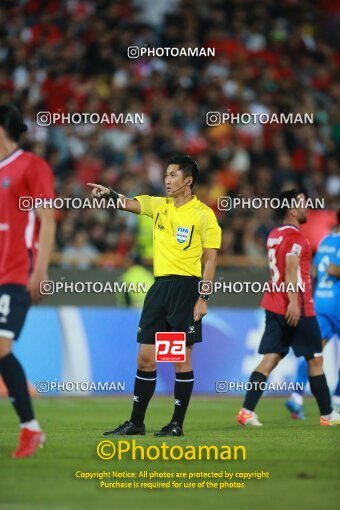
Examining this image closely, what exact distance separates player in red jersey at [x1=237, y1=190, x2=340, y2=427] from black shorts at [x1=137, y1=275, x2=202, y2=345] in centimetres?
151

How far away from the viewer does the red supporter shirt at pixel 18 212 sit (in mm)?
6730

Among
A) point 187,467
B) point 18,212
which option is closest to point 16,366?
point 18,212

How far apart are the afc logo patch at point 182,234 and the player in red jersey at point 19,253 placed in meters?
1.34

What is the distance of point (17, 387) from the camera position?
22.1 ft

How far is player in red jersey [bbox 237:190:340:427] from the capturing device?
9.16m

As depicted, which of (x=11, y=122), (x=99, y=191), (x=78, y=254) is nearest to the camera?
(x=11, y=122)

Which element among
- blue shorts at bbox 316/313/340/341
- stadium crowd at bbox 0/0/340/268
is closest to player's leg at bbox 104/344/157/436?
blue shorts at bbox 316/313/340/341

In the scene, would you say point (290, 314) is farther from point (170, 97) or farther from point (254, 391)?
point (170, 97)

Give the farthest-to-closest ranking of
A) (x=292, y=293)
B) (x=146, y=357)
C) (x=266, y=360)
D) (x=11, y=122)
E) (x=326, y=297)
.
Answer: (x=326, y=297), (x=266, y=360), (x=292, y=293), (x=146, y=357), (x=11, y=122)

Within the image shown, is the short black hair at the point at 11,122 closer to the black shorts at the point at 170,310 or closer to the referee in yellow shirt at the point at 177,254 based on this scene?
the referee in yellow shirt at the point at 177,254


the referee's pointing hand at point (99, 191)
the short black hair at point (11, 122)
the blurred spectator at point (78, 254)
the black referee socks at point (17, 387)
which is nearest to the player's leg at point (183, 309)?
the referee's pointing hand at point (99, 191)

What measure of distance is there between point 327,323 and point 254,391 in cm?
163

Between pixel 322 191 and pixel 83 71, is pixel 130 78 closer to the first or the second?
pixel 83 71

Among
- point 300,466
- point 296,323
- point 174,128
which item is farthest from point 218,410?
point 174,128
